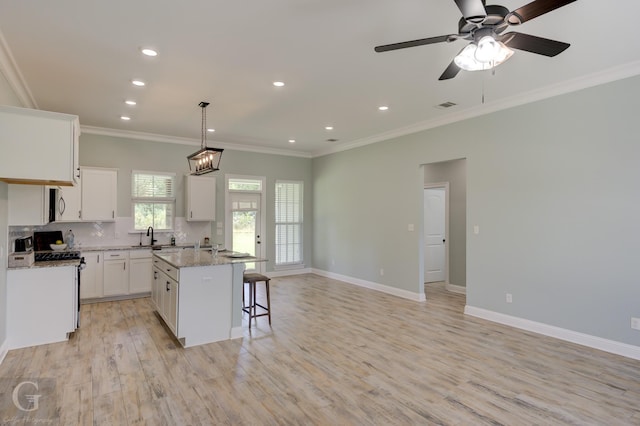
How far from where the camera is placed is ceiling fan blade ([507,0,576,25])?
1.88 meters

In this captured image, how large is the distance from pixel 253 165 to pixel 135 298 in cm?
356

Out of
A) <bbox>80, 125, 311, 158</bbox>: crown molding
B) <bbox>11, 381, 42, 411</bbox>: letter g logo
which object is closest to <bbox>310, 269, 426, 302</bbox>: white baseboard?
<bbox>80, 125, 311, 158</bbox>: crown molding

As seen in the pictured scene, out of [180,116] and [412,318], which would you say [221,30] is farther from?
[412,318]

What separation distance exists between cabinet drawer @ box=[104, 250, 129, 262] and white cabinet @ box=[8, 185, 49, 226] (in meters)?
1.71

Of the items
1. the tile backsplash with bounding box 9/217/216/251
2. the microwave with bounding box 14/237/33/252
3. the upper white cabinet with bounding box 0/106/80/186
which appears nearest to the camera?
the upper white cabinet with bounding box 0/106/80/186

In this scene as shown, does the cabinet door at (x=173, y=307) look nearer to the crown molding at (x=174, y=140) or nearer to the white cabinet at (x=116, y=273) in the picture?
the white cabinet at (x=116, y=273)

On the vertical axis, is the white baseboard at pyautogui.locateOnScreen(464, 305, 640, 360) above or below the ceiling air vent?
below

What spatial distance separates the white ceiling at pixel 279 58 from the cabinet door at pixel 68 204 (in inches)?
48.3

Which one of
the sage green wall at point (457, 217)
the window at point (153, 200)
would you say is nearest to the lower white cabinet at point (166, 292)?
the window at point (153, 200)

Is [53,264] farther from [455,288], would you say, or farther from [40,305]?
[455,288]

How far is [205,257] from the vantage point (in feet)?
15.2

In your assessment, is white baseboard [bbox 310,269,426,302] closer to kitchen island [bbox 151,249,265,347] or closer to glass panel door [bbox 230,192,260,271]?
glass panel door [bbox 230,192,260,271]

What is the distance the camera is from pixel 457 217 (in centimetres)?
698

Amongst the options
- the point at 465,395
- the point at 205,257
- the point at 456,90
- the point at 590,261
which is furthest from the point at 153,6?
the point at 590,261
